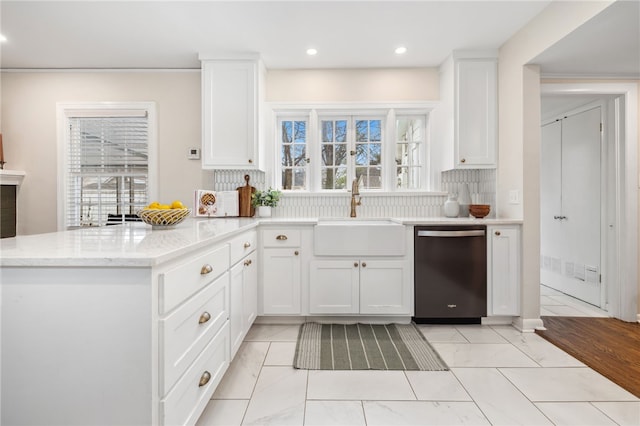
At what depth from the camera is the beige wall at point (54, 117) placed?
11.1ft

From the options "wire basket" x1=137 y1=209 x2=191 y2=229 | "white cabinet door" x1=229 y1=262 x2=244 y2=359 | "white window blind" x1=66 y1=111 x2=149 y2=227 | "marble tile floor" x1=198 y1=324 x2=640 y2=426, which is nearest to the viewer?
"marble tile floor" x1=198 y1=324 x2=640 y2=426

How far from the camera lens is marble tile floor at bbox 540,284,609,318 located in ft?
10.2

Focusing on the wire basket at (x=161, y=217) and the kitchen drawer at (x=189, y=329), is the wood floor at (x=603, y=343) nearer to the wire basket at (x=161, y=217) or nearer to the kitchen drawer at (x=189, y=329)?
the kitchen drawer at (x=189, y=329)

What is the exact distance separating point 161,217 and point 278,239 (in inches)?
44.5

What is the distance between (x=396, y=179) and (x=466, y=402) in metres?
2.21

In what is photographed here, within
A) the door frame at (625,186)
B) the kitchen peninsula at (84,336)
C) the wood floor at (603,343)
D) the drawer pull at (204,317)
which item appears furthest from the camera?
the door frame at (625,186)

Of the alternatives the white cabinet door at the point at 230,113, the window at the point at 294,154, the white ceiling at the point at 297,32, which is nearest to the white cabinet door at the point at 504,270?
the white ceiling at the point at 297,32

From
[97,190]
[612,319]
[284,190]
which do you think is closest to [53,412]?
[284,190]

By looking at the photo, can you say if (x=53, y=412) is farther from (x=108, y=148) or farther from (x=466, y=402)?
(x=108, y=148)

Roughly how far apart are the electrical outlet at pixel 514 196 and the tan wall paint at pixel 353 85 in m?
1.24

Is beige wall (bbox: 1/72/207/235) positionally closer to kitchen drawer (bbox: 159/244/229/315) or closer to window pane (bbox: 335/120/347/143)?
window pane (bbox: 335/120/347/143)

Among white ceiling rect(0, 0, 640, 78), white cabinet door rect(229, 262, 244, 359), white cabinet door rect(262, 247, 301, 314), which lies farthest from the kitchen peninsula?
white ceiling rect(0, 0, 640, 78)

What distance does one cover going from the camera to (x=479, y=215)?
9.78 ft

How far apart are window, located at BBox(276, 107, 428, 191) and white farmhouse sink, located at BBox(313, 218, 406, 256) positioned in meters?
0.80
